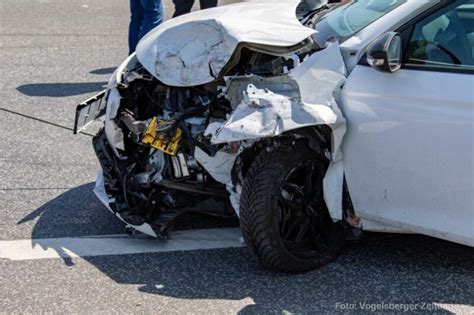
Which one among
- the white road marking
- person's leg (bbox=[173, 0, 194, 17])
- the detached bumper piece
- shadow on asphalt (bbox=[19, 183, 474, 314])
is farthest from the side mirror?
person's leg (bbox=[173, 0, 194, 17])

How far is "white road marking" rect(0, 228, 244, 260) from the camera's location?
4.71m

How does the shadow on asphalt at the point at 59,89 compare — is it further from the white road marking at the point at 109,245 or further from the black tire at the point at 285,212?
the black tire at the point at 285,212

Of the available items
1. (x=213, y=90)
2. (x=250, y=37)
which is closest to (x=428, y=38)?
(x=250, y=37)

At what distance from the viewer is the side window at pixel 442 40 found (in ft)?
13.5

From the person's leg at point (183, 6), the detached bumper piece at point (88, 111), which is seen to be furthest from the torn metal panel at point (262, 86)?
the person's leg at point (183, 6)

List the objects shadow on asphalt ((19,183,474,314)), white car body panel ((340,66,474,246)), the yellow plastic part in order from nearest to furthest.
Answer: white car body panel ((340,66,474,246))
shadow on asphalt ((19,183,474,314))
the yellow plastic part

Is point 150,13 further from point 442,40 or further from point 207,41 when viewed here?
point 442,40

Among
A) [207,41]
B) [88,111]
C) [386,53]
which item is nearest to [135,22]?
[88,111]

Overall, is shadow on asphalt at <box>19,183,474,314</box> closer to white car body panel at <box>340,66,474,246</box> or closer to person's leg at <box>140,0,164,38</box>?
white car body panel at <box>340,66,474,246</box>

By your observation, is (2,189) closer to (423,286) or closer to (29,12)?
(423,286)

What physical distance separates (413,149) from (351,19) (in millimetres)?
1100

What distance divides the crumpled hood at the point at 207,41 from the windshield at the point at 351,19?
191 millimetres

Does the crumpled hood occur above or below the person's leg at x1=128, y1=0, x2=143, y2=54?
above

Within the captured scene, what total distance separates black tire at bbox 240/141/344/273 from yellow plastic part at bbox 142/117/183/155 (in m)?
0.53
